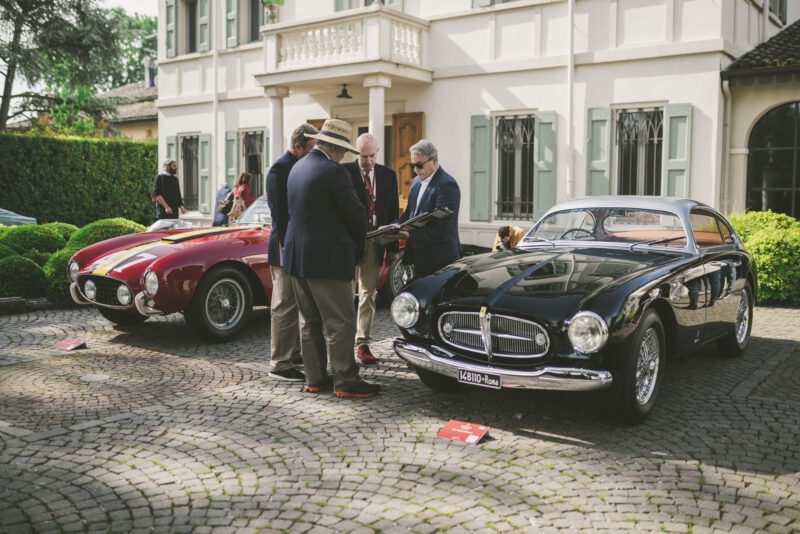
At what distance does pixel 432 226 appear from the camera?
21.1 ft

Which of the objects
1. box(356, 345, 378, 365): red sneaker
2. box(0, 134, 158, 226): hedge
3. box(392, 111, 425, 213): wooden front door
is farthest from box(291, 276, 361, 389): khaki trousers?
box(0, 134, 158, 226): hedge

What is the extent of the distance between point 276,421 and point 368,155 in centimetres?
265

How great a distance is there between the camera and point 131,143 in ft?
86.9

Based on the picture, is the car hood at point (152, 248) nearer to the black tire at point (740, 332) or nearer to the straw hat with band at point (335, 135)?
the straw hat with band at point (335, 135)

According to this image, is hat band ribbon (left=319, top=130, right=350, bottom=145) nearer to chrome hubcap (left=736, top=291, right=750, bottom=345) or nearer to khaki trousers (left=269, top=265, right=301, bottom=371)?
khaki trousers (left=269, top=265, right=301, bottom=371)

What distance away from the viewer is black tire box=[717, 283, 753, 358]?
6.98m

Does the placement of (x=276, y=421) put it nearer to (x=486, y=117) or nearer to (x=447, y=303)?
(x=447, y=303)

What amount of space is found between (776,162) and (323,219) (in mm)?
10421

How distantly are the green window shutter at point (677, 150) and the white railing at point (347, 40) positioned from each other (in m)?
5.01

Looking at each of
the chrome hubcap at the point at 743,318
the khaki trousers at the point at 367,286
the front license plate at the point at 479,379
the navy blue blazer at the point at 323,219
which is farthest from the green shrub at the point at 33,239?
the chrome hubcap at the point at 743,318

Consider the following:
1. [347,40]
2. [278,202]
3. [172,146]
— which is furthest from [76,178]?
[278,202]

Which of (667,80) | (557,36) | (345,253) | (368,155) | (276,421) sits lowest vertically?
(276,421)

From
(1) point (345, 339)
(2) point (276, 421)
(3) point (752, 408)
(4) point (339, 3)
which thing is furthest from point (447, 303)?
(4) point (339, 3)

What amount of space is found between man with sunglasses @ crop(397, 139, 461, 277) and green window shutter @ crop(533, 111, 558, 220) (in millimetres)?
7637
